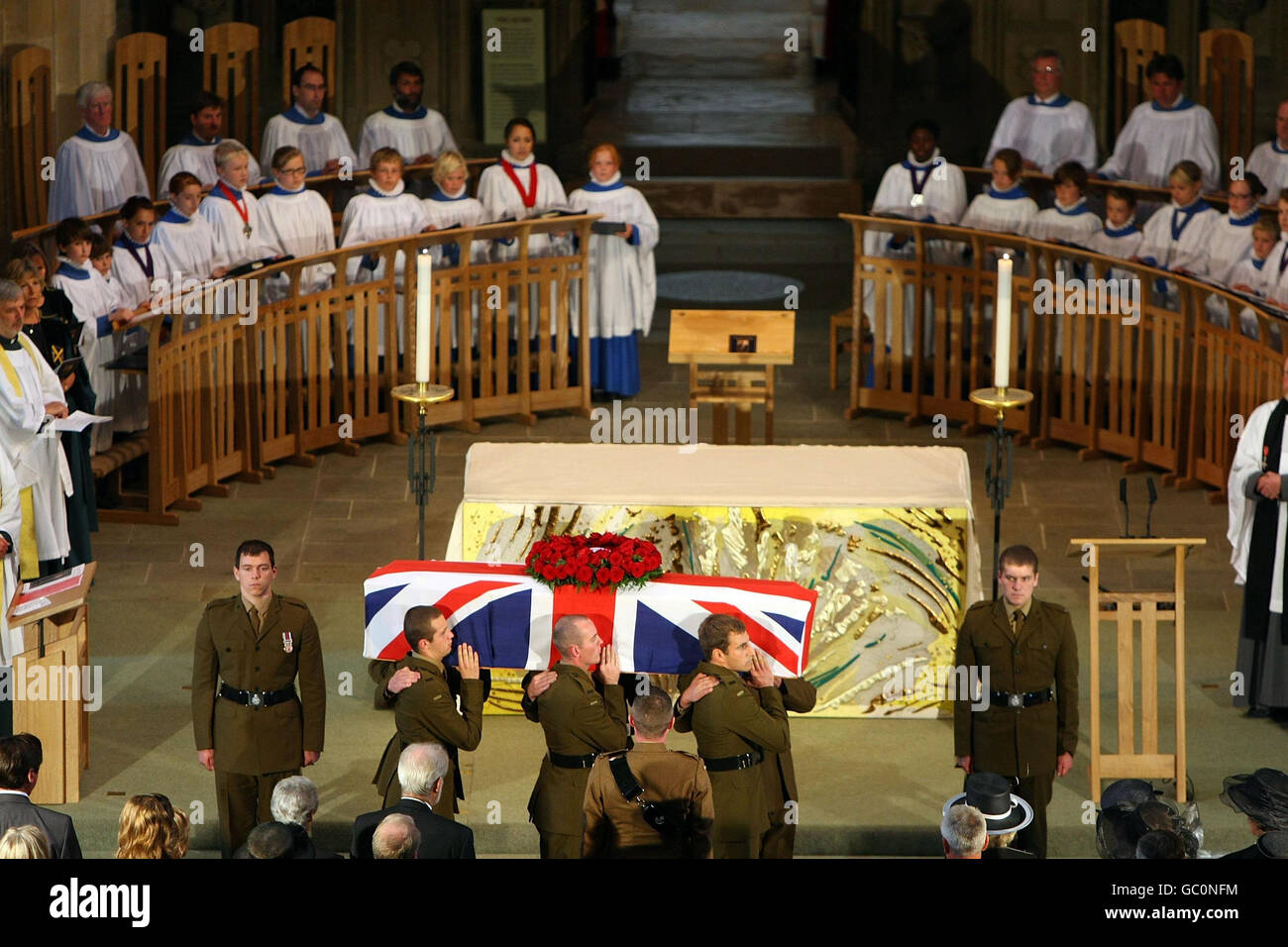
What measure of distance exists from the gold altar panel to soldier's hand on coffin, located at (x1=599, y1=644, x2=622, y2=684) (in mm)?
1512

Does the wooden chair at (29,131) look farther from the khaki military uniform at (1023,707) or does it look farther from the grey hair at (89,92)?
the khaki military uniform at (1023,707)

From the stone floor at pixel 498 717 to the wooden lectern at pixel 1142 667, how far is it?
241 millimetres

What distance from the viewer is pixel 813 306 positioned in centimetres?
1802

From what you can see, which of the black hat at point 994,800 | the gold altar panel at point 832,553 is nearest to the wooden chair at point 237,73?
the gold altar panel at point 832,553

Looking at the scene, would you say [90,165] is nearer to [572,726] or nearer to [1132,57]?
[1132,57]

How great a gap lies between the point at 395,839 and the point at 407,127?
11859 mm

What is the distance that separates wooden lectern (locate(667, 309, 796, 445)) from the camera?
12555mm

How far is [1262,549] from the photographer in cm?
995

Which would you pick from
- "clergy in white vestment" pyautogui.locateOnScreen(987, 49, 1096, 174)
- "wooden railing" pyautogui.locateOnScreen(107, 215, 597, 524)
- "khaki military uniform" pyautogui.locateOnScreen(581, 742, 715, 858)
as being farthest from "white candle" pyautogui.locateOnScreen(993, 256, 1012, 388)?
"clergy in white vestment" pyautogui.locateOnScreen(987, 49, 1096, 174)

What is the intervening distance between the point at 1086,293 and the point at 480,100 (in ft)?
27.3

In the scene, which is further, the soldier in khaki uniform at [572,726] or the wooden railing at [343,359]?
the wooden railing at [343,359]

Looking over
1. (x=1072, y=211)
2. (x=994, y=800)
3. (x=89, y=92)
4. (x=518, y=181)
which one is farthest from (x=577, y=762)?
(x=89, y=92)

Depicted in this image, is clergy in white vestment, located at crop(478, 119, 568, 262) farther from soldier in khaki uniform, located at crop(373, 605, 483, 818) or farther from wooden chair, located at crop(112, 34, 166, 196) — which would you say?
soldier in khaki uniform, located at crop(373, 605, 483, 818)

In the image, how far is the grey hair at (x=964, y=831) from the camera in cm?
673
